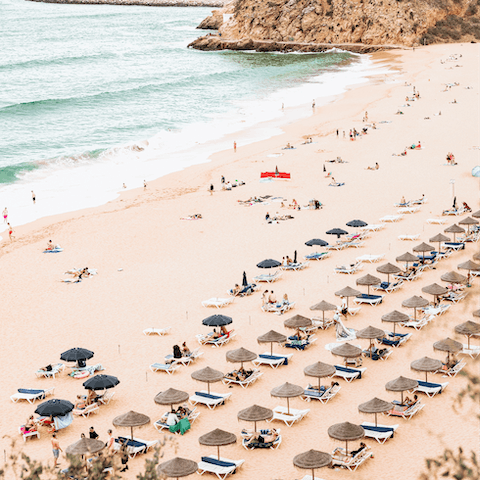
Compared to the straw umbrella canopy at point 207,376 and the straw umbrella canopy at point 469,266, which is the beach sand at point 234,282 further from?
the straw umbrella canopy at point 469,266

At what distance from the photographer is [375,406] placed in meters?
16.2

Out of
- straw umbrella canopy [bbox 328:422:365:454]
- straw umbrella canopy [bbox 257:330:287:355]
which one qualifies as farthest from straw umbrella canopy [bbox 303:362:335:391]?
straw umbrella canopy [bbox 328:422:365:454]

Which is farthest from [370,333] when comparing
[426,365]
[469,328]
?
[469,328]

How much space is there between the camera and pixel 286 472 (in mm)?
15180

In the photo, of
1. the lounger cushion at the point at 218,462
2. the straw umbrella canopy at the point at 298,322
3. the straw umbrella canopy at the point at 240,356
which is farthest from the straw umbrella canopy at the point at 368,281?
the lounger cushion at the point at 218,462

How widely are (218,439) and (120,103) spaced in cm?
6481

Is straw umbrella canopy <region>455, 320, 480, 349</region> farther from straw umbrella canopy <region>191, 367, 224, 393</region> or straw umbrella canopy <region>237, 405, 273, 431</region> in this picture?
straw umbrella canopy <region>191, 367, 224, 393</region>

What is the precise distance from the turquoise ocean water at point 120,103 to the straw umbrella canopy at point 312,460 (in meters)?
28.3

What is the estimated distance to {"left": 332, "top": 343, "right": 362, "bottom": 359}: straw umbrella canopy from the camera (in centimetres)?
1909

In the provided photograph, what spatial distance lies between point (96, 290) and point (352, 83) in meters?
62.8

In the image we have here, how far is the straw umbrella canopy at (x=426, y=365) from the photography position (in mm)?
17750

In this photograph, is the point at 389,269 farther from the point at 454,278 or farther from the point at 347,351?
the point at 347,351

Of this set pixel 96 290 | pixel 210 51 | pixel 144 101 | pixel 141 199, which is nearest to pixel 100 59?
pixel 210 51

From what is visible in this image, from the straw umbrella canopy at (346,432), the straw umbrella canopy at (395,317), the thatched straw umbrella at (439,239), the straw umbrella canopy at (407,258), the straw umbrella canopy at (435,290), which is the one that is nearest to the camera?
the straw umbrella canopy at (346,432)
